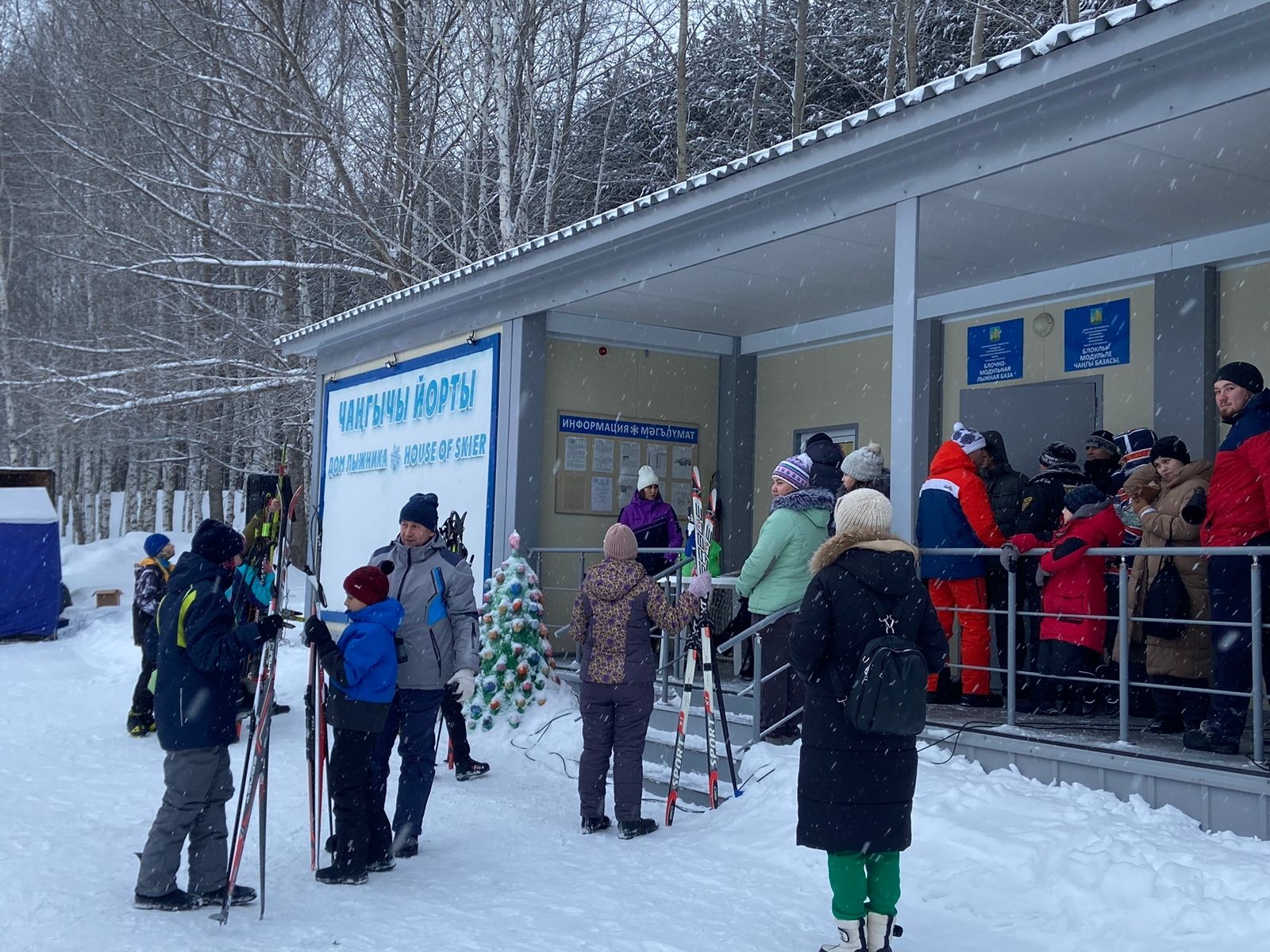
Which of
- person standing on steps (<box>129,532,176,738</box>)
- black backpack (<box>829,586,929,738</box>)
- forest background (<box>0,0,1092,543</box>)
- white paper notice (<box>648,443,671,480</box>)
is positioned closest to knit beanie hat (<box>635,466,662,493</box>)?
white paper notice (<box>648,443,671,480</box>)

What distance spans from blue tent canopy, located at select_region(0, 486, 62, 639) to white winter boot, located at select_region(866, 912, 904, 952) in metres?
16.4

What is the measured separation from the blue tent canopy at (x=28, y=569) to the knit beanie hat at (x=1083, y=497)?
51.5 feet

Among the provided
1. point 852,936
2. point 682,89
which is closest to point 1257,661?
point 852,936

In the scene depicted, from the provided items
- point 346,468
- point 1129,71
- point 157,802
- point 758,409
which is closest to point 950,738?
point 1129,71

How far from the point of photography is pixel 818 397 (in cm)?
1073

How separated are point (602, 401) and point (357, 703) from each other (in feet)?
19.0

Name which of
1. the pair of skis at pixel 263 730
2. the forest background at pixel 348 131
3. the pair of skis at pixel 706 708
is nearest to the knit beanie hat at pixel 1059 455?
the pair of skis at pixel 706 708

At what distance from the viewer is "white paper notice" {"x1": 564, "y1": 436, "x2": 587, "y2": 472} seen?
1070 centimetres

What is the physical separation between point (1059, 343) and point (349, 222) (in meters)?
14.0

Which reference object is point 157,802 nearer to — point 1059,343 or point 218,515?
point 1059,343

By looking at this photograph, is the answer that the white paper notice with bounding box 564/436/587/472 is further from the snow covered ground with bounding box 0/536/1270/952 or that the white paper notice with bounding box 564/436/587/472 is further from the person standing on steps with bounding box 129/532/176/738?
the snow covered ground with bounding box 0/536/1270/952

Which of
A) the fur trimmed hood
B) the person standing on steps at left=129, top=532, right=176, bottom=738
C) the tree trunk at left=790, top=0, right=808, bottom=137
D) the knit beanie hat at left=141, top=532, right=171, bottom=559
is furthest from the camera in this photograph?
the tree trunk at left=790, top=0, right=808, bottom=137

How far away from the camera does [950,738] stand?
20.5ft

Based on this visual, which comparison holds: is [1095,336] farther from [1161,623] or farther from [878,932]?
[878,932]
